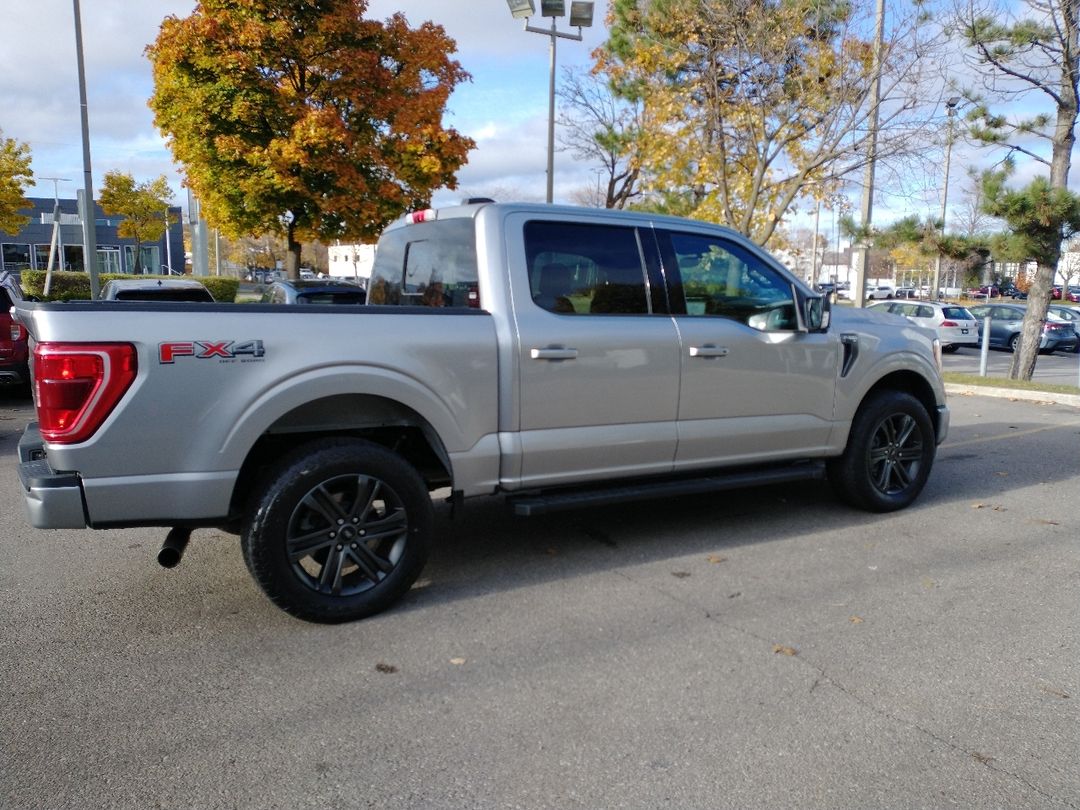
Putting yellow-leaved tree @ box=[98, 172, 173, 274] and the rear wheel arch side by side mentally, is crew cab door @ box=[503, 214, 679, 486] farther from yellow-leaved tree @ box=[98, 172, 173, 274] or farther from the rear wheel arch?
yellow-leaved tree @ box=[98, 172, 173, 274]

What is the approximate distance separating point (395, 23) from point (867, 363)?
1593 centimetres

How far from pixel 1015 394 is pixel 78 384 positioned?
13448mm

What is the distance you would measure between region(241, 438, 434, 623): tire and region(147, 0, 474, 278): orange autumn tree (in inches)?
561

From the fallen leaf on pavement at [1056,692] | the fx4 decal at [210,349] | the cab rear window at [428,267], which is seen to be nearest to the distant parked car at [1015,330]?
the cab rear window at [428,267]

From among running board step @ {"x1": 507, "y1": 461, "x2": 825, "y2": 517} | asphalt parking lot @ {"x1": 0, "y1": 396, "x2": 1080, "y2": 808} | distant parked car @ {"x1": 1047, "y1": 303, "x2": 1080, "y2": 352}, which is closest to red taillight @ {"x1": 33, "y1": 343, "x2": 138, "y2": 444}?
asphalt parking lot @ {"x1": 0, "y1": 396, "x2": 1080, "y2": 808}

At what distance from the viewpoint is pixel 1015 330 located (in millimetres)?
26094

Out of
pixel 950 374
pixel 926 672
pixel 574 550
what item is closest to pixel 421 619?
pixel 574 550

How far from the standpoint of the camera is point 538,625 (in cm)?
415

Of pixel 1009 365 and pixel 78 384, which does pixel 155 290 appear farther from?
pixel 1009 365

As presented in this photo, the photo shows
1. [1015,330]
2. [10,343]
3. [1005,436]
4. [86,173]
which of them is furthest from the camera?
[1015,330]

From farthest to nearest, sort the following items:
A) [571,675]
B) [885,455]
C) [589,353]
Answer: [885,455] → [589,353] → [571,675]

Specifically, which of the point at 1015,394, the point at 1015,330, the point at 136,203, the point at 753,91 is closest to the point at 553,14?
the point at 753,91

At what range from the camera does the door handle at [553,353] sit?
14.7 feet

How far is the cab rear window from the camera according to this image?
4.74 m
